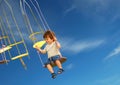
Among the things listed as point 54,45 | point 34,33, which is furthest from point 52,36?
point 34,33

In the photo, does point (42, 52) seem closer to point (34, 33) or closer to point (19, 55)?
point (34, 33)

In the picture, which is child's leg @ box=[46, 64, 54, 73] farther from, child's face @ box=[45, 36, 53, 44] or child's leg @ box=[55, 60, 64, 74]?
child's face @ box=[45, 36, 53, 44]

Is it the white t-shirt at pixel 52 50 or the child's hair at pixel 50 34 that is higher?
the child's hair at pixel 50 34

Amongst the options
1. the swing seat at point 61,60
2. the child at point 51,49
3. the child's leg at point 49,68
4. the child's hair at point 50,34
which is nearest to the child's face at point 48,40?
the child at point 51,49

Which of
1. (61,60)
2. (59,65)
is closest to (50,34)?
(61,60)

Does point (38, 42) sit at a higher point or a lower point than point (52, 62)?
higher

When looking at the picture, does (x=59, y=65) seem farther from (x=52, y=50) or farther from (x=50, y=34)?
(x=50, y=34)

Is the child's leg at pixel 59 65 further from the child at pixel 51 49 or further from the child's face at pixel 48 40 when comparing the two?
the child's face at pixel 48 40

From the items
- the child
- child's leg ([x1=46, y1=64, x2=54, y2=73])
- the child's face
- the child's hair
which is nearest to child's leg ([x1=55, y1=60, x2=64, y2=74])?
the child

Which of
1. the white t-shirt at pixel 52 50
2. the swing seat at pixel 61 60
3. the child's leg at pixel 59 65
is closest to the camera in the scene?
the child's leg at pixel 59 65

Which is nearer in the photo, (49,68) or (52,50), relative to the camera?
(49,68)

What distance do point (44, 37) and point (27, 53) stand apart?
2.40m

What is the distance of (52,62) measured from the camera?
1733 centimetres

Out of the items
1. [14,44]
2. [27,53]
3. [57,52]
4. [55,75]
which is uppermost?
[14,44]
